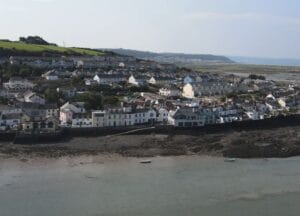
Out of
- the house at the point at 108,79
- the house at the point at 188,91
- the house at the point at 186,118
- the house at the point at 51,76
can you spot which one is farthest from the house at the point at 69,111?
the house at the point at 51,76

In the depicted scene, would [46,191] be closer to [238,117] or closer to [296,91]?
[238,117]

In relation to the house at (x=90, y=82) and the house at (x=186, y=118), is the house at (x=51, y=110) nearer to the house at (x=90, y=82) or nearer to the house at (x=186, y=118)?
the house at (x=186, y=118)

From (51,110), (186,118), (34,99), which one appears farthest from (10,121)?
(186,118)

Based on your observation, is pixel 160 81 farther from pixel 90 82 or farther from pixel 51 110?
pixel 51 110

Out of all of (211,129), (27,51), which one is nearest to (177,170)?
(211,129)

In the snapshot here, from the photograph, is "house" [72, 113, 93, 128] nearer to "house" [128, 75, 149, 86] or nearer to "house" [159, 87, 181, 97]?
"house" [159, 87, 181, 97]

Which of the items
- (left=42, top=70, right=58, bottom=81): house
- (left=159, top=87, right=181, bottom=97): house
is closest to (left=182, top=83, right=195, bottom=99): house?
(left=159, top=87, right=181, bottom=97): house
